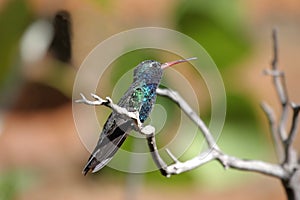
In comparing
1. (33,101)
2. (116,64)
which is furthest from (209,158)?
(33,101)

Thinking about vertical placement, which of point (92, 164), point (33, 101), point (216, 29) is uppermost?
point (33, 101)

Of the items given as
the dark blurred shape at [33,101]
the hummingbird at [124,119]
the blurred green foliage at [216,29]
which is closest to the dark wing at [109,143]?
the hummingbird at [124,119]

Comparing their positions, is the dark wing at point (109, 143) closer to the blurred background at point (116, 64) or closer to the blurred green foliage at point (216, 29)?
the blurred background at point (116, 64)

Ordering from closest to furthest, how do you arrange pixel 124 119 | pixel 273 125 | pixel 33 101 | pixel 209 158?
pixel 124 119 → pixel 209 158 → pixel 273 125 → pixel 33 101

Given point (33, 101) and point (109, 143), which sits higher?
point (33, 101)

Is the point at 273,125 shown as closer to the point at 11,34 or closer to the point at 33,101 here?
the point at 11,34

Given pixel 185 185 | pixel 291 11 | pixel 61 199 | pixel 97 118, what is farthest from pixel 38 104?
pixel 97 118

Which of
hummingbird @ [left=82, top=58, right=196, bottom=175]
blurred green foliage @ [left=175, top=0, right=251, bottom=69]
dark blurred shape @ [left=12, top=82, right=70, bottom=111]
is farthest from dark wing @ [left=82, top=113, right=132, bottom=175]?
dark blurred shape @ [left=12, top=82, right=70, bottom=111]

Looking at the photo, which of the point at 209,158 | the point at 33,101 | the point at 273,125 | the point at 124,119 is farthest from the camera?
the point at 33,101
